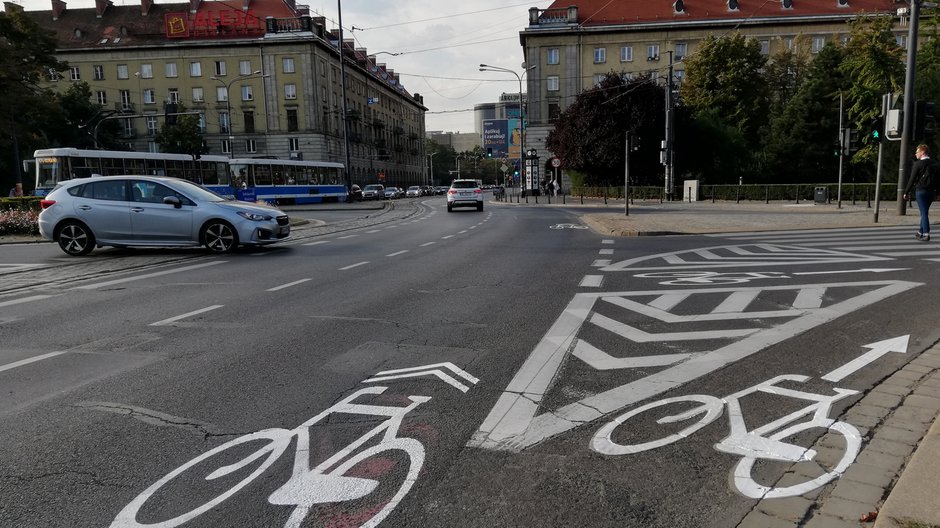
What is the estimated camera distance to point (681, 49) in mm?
73188

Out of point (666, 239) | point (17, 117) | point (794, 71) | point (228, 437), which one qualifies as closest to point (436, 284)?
point (228, 437)

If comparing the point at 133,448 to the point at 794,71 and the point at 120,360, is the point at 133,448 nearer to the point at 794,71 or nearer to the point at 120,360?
the point at 120,360

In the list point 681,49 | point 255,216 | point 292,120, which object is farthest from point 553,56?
point 255,216

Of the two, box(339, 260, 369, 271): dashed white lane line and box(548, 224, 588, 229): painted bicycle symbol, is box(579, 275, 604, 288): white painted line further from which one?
box(548, 224, 588, 229): painted bicycle symbol

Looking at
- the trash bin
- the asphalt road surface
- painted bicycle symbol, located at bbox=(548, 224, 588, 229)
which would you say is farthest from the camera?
the trash bin

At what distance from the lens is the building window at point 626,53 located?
7350cm

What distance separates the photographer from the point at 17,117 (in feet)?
151

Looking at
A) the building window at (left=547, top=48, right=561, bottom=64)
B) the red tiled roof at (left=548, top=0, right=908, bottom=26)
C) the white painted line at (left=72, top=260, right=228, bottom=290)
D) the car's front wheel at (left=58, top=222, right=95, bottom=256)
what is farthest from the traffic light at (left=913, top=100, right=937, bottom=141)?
the red tiled roof at (left=548, top=0, right=908, bottom=26)

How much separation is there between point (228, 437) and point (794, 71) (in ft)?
242

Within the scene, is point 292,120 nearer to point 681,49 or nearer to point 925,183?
point 681,49

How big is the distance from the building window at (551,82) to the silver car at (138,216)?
2477 inches

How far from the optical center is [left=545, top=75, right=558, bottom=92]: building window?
73438 millimetres

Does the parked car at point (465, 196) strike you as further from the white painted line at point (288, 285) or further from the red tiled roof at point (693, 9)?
the red tiled roof at point (693, 9)

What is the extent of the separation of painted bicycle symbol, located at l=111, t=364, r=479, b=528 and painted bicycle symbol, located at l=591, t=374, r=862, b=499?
1.10 metres
